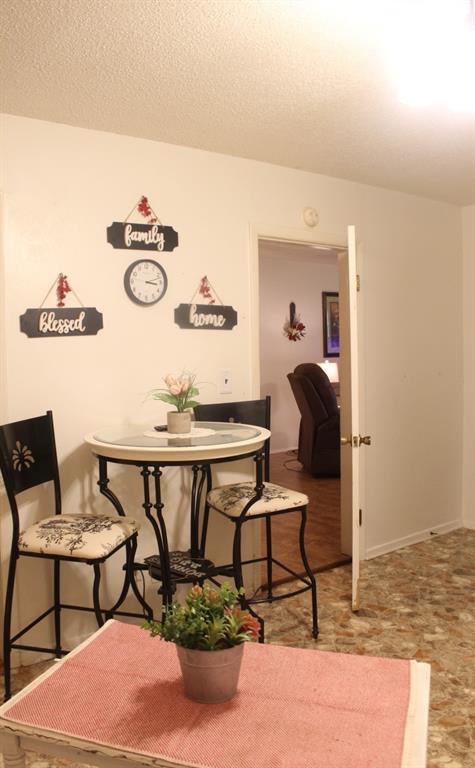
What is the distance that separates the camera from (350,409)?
3.56 meters

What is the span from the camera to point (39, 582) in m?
2.60

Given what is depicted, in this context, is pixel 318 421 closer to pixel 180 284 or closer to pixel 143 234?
pixel 180 284

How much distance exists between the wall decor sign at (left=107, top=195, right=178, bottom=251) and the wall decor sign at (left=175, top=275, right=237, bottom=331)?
0.27 meters

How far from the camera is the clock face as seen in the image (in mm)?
2781

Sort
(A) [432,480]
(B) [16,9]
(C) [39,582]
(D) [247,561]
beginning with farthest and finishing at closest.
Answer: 1. (A) [432,480]
2. (D) [247,561]
3. (C) [39,582]
4. (B) [16,9]

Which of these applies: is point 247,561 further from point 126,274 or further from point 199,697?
point 199,697

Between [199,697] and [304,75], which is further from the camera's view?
[304,75]

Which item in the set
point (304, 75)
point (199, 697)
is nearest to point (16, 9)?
point (304, 75)

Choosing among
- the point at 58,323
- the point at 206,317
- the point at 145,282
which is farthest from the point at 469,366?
the point at 58,323

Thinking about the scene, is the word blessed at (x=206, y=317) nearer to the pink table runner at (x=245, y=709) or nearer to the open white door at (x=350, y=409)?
the open white door at (x=350, y=409)

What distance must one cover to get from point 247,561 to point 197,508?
463 mm

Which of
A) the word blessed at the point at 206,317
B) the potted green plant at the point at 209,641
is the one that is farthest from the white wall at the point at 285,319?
the potted green plant at the point at 209,641

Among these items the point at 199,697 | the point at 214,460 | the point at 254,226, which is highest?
the point at 254,226

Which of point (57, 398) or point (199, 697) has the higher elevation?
point (57, 398)
